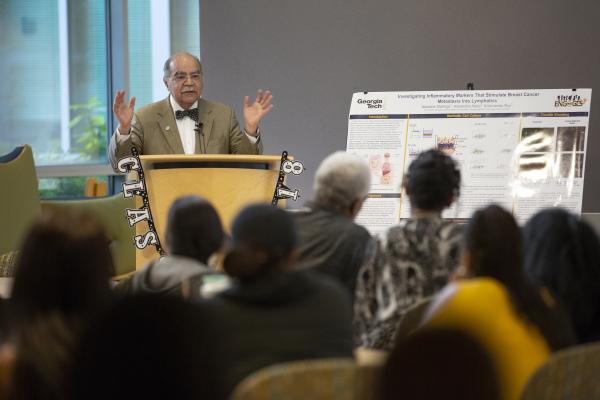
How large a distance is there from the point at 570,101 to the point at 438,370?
157 inches

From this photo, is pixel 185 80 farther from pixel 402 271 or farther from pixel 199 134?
pixel 402 271

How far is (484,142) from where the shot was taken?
17.4 ft

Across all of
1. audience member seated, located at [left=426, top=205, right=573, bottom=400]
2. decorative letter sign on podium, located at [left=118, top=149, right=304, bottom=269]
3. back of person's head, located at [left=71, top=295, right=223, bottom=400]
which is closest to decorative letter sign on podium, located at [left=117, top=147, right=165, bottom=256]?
decorative letter sign on podium, located at [left=118, top=149, right=304, bottom=269]

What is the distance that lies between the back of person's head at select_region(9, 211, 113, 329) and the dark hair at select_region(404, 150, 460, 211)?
1.48 metres

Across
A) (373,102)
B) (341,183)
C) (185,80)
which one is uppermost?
(185,80)

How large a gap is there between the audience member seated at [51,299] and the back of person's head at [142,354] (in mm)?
46

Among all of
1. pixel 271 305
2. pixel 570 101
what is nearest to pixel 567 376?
pixel 271 305

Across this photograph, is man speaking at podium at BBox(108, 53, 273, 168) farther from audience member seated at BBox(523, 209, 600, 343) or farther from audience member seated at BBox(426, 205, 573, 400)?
audience member seated at BBox(426, 205, 573, 400)

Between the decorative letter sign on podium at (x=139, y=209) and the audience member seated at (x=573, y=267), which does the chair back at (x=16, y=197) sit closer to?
the decorative letter sign on podium at (x=139, y=209)

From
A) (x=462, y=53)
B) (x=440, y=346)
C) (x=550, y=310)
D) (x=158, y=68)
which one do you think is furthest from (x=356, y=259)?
(x=158, y=68)

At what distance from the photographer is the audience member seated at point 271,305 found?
1978 millimetres

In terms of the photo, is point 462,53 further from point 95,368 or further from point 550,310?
point 95,368

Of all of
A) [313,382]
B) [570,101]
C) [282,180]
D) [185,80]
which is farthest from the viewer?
[185,80]

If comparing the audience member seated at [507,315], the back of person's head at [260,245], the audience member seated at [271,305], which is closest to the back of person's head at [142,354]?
the audience member seated at [271,305]
